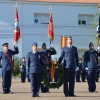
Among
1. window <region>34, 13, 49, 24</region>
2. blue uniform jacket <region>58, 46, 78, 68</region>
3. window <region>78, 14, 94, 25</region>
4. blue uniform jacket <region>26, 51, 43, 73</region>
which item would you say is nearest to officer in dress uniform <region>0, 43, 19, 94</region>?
blue uniform jacket <region>26, 51, 43, 73</region>

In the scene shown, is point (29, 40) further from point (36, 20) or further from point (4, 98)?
point (4, 98)

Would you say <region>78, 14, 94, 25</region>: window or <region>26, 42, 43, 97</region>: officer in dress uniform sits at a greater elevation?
<region>78, 14, 94, 25</region>: window

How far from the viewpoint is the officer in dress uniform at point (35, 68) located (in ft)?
51.8

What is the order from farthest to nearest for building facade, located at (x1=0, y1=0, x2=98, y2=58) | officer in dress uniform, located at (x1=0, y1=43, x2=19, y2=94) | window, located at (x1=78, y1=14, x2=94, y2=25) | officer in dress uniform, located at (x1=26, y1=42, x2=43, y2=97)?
window, located at (x1=78, y1=14, x2=94, y2=25) < building facade, located at (x1=0, y1=0, x2=98, y2=58) < officer in dress uniform, located at (x1=0, y1=43, x2=19, y2=94) < officer in dress uniform, located at (x1=26, y1=42, x2=43, y2=97)

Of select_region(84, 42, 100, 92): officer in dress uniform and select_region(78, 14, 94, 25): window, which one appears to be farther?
select_region(78, 14, 94, 25): window

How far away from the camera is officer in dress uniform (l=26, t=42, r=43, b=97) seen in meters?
15.8

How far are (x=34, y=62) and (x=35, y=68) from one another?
0.22m

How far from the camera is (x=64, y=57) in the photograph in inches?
640

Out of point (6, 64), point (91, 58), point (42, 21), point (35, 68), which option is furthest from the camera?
point (42, 21)

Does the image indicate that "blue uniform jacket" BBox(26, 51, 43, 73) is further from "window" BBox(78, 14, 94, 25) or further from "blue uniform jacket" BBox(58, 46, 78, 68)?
"window" BBox(78, 14, 94, 25)

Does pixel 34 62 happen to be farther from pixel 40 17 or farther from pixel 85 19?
pixel 85 19

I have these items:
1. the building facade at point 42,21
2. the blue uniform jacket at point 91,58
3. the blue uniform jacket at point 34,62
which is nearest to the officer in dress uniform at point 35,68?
the blue uniform jacket at point 34,62

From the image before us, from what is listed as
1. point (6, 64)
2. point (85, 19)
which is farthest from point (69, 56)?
point (85, 19)

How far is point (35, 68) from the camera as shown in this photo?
52.0ft
